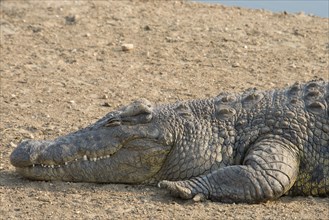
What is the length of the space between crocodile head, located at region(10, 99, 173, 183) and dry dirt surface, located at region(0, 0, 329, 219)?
12 centimetres

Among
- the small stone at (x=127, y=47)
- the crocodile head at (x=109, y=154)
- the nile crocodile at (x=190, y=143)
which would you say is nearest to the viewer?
the nile crocodile at (x=190, y=143)

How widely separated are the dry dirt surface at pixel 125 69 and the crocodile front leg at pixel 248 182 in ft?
0.34

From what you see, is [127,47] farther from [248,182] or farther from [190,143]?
[248,182]

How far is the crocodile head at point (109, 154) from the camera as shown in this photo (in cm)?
872

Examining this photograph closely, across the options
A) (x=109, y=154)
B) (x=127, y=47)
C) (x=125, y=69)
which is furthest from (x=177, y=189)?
(x=127, y=47)

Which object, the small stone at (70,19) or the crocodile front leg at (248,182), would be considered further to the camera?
the small stone at (70,19)

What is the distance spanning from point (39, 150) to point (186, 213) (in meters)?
1.73

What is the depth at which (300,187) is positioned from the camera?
335 inches

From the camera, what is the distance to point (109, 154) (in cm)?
875

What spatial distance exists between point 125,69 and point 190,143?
5034 mm

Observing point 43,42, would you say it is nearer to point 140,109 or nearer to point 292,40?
point 292,40

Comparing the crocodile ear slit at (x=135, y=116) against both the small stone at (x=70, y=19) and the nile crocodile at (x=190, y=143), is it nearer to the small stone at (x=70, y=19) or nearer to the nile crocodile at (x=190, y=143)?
the nile crocodile at (x=190, y=143)

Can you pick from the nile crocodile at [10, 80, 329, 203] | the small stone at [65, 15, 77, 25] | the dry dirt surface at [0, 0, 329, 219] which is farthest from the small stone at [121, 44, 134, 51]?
the nile crocodile at [10, 80, 329, 203]

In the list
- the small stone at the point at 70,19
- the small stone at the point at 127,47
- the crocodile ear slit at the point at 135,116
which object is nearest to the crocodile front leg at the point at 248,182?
the crocodile ear slit at the point at 135,116
